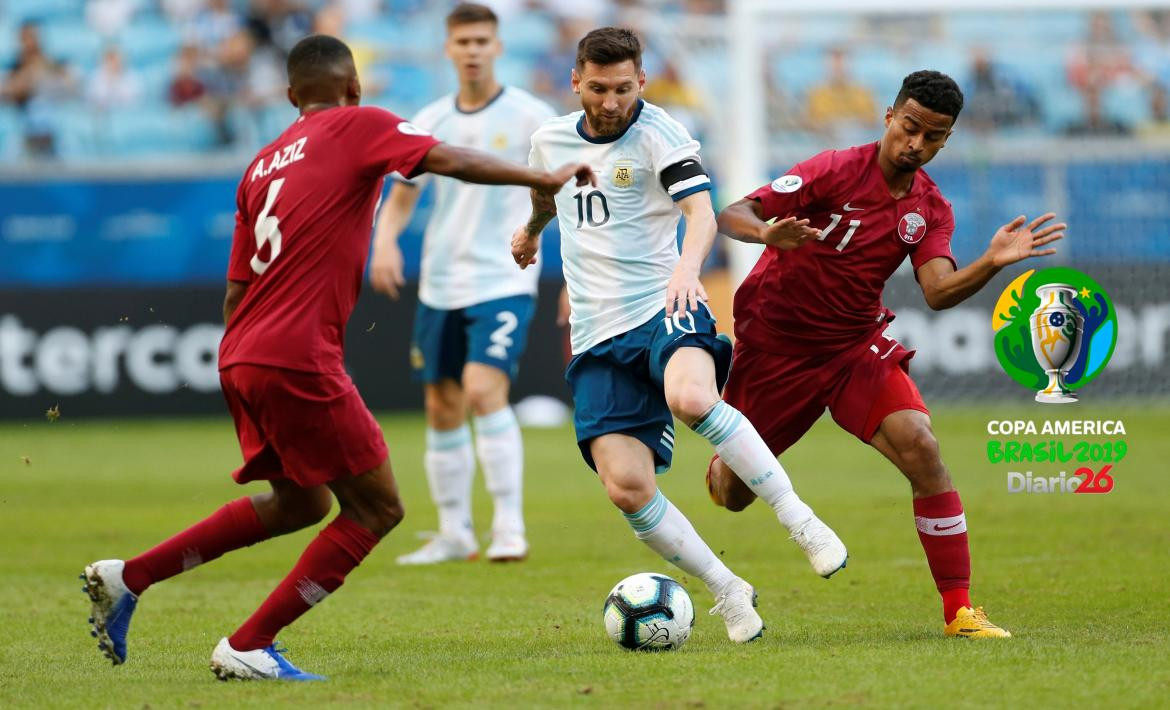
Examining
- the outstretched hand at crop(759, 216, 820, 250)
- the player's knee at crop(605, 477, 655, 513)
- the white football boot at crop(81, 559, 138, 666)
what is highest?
the outstretched hand at crop(759, 216, 820, 250)

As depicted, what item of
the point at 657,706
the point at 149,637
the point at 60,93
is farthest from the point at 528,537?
the point at 60,93

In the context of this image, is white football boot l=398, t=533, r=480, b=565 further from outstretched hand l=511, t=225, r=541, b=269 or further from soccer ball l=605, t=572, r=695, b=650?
soccer ball l=605, t=572, r=695, b=650

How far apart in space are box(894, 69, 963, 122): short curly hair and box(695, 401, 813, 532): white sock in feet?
4.46

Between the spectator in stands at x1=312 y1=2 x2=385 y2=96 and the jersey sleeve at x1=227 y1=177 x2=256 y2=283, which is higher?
the spectator in stands at x1=312 y1=2 x2=385 y2=96

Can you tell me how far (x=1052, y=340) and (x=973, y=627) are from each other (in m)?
2.96

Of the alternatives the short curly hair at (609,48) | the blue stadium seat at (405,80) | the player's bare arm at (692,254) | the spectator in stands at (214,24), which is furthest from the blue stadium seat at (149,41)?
the player's bare arm at (692,254)

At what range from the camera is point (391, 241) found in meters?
8.88

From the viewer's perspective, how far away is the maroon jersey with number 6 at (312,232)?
524 centimetres

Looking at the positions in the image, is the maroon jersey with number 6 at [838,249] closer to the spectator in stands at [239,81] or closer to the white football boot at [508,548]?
the white football boot at [508,548]

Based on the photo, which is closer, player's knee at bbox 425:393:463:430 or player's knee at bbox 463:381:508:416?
player's knee at bbox 463:381:508:416

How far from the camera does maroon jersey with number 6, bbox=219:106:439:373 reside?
5.24 m

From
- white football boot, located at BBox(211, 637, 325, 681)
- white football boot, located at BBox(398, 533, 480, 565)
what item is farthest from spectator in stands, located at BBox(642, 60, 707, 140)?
white football boot, located at BBox(211, 637, 325, 681)

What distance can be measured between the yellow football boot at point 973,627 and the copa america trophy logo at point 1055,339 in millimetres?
2809

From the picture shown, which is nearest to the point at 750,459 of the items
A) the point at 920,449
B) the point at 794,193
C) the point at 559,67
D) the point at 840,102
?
the point at 920,449
